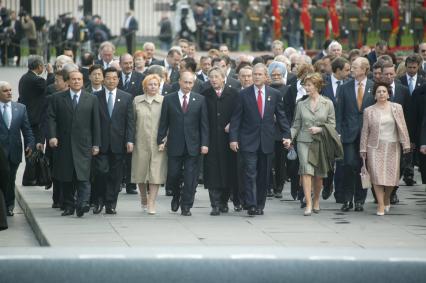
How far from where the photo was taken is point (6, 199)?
57.3 ft

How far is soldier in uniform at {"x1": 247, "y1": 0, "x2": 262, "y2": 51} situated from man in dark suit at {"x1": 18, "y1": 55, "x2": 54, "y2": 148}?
84.0 feet

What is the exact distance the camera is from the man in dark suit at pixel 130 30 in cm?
3947

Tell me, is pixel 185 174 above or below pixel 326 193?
above

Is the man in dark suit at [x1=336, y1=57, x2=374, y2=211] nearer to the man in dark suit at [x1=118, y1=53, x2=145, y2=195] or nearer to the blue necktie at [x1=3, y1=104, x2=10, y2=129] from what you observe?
the man in dark suit at [x1=118, y1=53, x2=145, y2=195]

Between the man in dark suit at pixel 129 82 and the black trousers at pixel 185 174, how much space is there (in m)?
1.82

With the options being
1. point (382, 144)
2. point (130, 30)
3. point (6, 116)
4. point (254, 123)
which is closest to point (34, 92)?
point (6, 116)

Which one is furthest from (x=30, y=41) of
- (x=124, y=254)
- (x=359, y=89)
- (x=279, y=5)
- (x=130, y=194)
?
(x=124, y=254)

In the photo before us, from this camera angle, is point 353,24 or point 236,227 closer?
point 236,227

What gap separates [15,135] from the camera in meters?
17.6

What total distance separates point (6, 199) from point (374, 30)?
86.3 ft

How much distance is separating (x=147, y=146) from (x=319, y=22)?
2405 centimetres

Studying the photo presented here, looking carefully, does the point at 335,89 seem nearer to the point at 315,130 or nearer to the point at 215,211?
the point at 315,130

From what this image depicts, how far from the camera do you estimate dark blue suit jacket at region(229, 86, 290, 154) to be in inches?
669

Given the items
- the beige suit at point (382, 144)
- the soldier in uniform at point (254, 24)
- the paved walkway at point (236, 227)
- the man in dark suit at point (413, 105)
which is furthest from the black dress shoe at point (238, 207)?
the soldier in uniform at point (254, 24)
